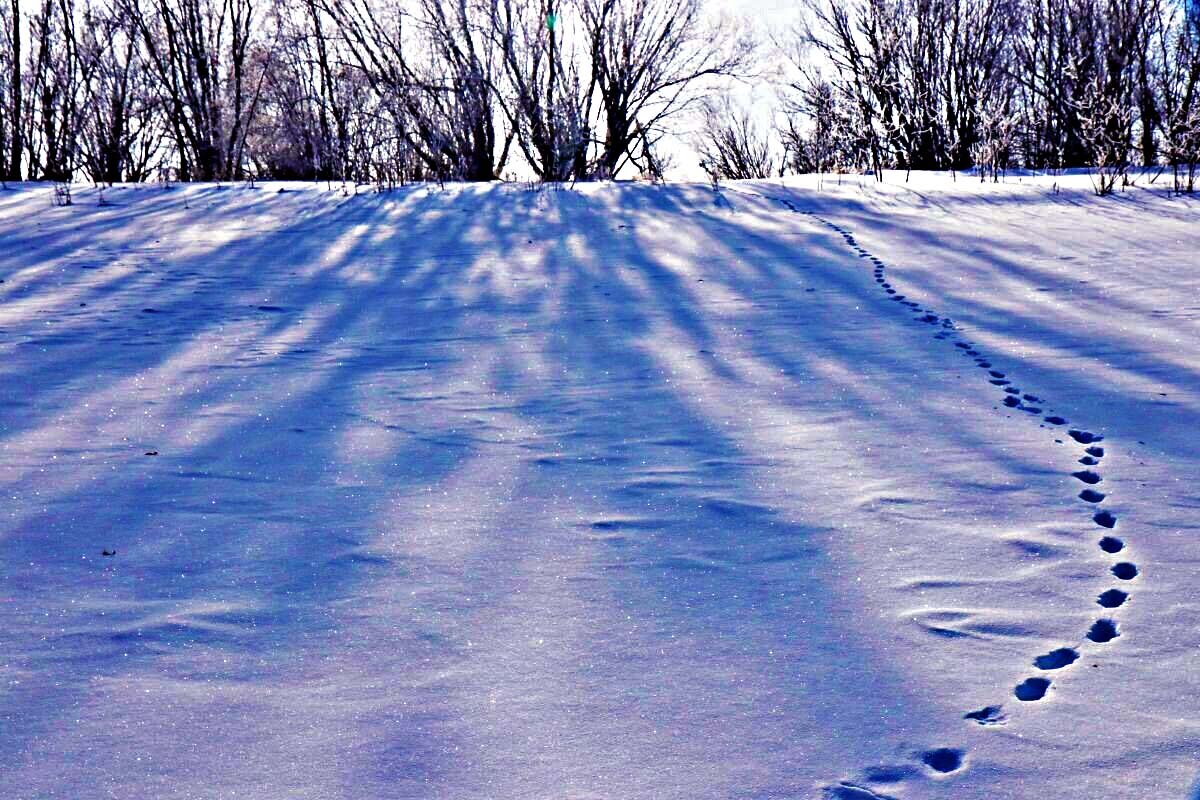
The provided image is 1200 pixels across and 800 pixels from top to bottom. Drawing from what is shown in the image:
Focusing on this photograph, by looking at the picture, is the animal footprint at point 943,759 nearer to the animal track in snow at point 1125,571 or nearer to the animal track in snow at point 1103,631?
the animal track in snow at point 1103,631

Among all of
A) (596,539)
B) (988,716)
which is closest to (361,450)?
(596,539)

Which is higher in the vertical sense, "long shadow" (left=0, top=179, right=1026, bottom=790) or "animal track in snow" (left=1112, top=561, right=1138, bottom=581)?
"long shadow" (left=0, top=179, right=1026, bottom=790)

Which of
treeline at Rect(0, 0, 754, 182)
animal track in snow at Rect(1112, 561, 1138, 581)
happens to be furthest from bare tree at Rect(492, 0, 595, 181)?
animal track in snow at Rect(1112, 561, 1138, 581)

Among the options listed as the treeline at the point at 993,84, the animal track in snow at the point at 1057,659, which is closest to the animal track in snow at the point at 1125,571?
the animal track in snow at the point at 1057,659

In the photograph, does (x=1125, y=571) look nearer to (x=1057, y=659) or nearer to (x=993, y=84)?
(x=1057, y=659)

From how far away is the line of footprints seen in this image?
1723mm

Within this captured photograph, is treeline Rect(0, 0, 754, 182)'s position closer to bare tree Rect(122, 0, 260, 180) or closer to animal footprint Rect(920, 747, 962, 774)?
bare tree Rect(122, 0, 260, 180)

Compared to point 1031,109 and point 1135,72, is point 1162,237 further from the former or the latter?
point 1031,109

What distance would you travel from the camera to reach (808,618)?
2211 millimetres

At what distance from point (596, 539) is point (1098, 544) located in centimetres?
122

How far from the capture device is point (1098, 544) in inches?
101

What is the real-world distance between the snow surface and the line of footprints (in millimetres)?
11

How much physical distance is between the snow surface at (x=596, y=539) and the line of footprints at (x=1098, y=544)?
0.04 ft

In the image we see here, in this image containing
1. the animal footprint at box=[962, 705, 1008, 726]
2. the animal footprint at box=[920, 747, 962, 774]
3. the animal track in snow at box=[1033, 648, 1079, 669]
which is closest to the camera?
the animal footprint at box=[920, 747, 962, 774]
